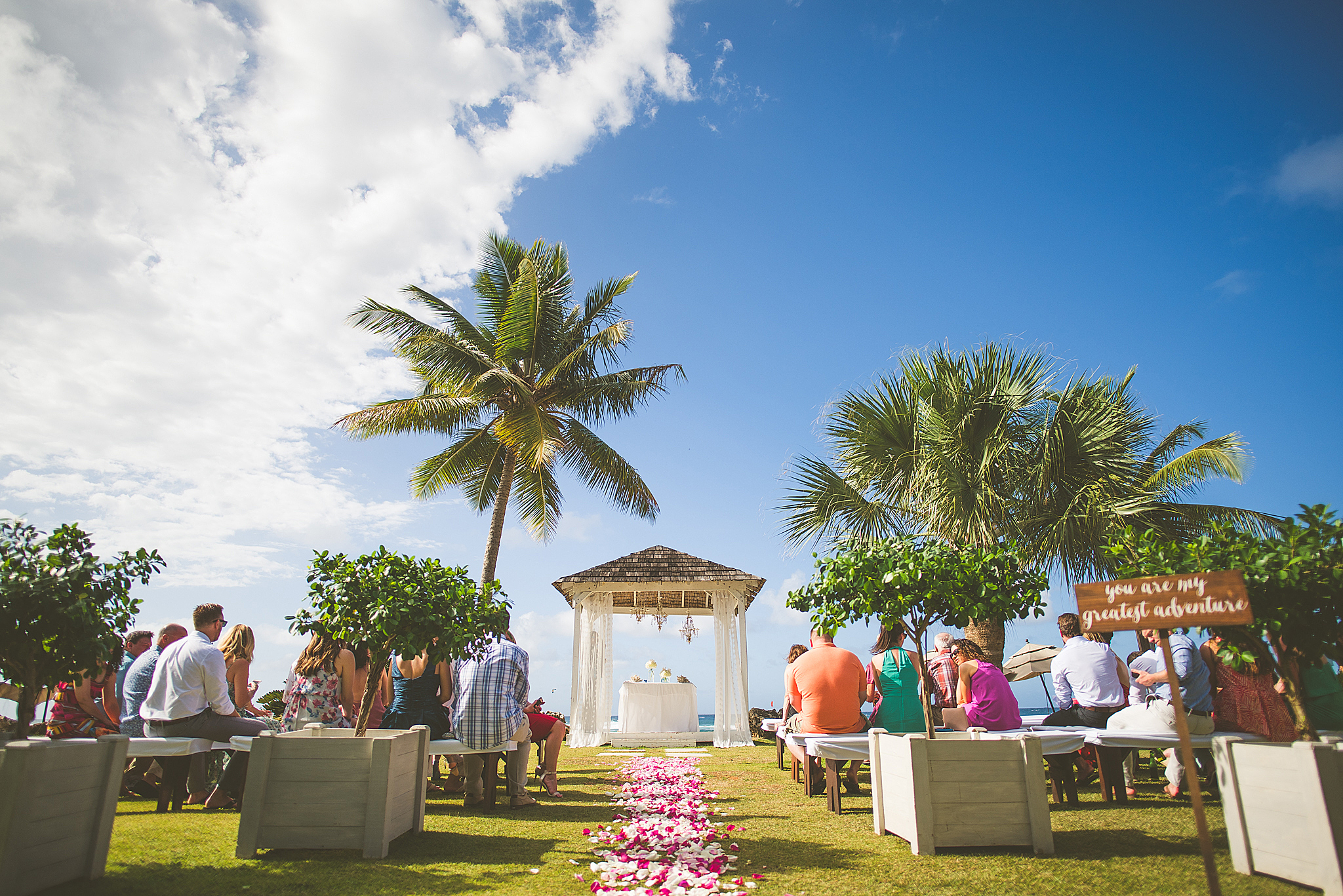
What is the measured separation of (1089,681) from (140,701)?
313 inches

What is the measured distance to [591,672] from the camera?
Answer: 13844 millimetres

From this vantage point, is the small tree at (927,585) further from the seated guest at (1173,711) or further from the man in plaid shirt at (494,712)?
the man in plaid shirt at (494,712)

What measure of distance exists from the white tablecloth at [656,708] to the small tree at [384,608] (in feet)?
30.6

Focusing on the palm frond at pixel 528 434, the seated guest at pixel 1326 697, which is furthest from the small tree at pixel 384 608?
the palm frond at pixel 528 434

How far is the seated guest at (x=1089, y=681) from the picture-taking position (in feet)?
19.0

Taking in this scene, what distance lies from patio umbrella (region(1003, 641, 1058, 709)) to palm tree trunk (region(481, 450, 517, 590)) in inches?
310

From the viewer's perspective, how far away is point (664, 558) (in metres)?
14.4

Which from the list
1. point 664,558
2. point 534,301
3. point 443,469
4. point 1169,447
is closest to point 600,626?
point 664,558

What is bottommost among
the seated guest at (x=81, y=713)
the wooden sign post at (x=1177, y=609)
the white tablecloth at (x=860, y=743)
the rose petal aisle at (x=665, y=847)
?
the rose petal aisle at (x=665, y=847)

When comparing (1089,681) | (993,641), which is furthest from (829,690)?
(993,641)

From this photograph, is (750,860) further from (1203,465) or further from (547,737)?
(1203,465)

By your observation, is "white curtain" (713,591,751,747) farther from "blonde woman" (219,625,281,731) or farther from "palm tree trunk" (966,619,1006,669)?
"blonde woman" (219,625,281,731)

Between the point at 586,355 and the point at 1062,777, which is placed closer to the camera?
the point at 1062,777

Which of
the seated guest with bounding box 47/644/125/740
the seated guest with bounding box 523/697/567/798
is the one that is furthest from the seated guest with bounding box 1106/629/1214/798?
the seated guest with bounding box 47/644/125/740
